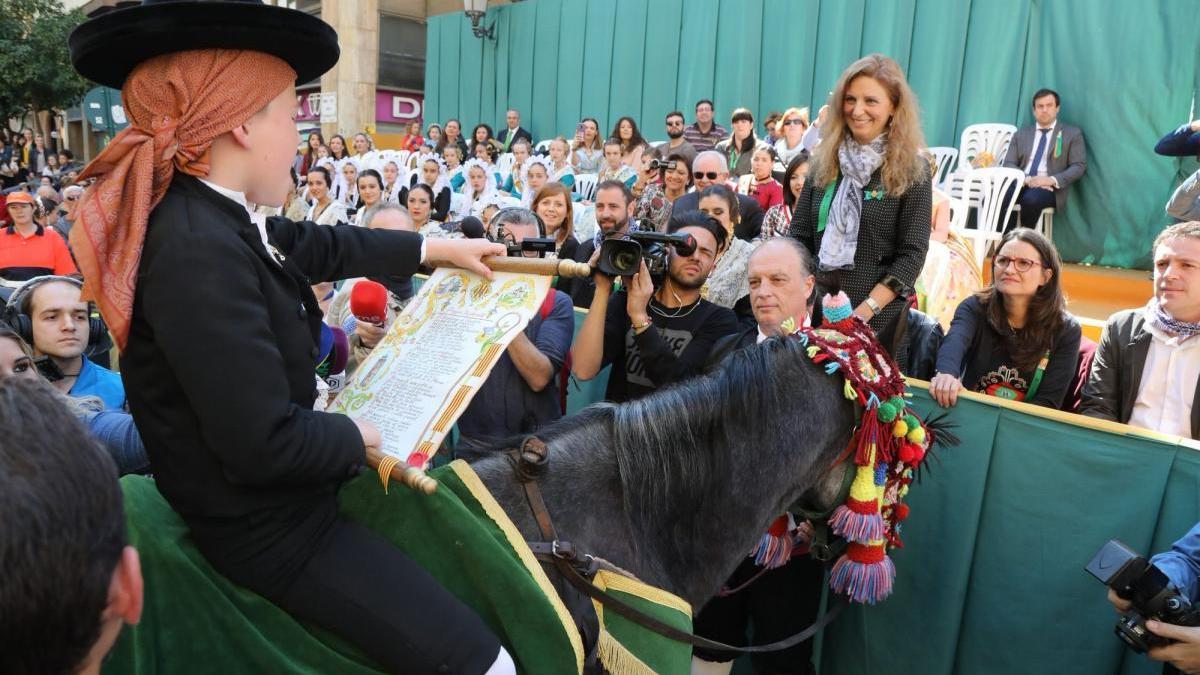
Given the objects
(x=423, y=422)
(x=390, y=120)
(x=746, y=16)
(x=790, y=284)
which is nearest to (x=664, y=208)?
(x=790, y=284)

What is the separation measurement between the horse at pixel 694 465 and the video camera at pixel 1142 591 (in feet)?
2.58

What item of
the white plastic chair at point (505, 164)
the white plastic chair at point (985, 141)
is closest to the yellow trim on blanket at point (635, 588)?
the white plastic chair at point (985, 141)

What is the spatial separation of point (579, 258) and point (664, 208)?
4.60 feet

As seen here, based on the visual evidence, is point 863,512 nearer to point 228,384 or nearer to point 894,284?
point 894,284

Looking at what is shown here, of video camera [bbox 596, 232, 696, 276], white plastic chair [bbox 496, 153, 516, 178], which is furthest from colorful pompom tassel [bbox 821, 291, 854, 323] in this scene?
white plastic chair [bbox 496, 153, 516, 178]

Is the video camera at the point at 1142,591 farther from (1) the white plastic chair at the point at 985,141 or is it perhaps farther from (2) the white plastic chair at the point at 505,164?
(2) the white plastic chair at the point at 505,164

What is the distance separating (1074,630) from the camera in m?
2.73

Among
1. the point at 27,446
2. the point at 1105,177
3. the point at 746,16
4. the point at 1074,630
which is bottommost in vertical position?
the point at 1074,630

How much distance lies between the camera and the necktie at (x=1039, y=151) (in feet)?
27.5

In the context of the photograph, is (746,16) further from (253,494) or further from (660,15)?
(253,494)

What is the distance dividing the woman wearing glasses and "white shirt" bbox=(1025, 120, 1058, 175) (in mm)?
5791

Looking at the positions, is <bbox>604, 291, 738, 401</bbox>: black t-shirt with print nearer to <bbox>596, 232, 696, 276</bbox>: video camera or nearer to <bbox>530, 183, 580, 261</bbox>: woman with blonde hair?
<bbox>596, 232, 696, 276</bbox>: video camera

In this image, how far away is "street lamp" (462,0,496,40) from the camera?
17453mm

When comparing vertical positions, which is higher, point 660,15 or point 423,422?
point 660,15
